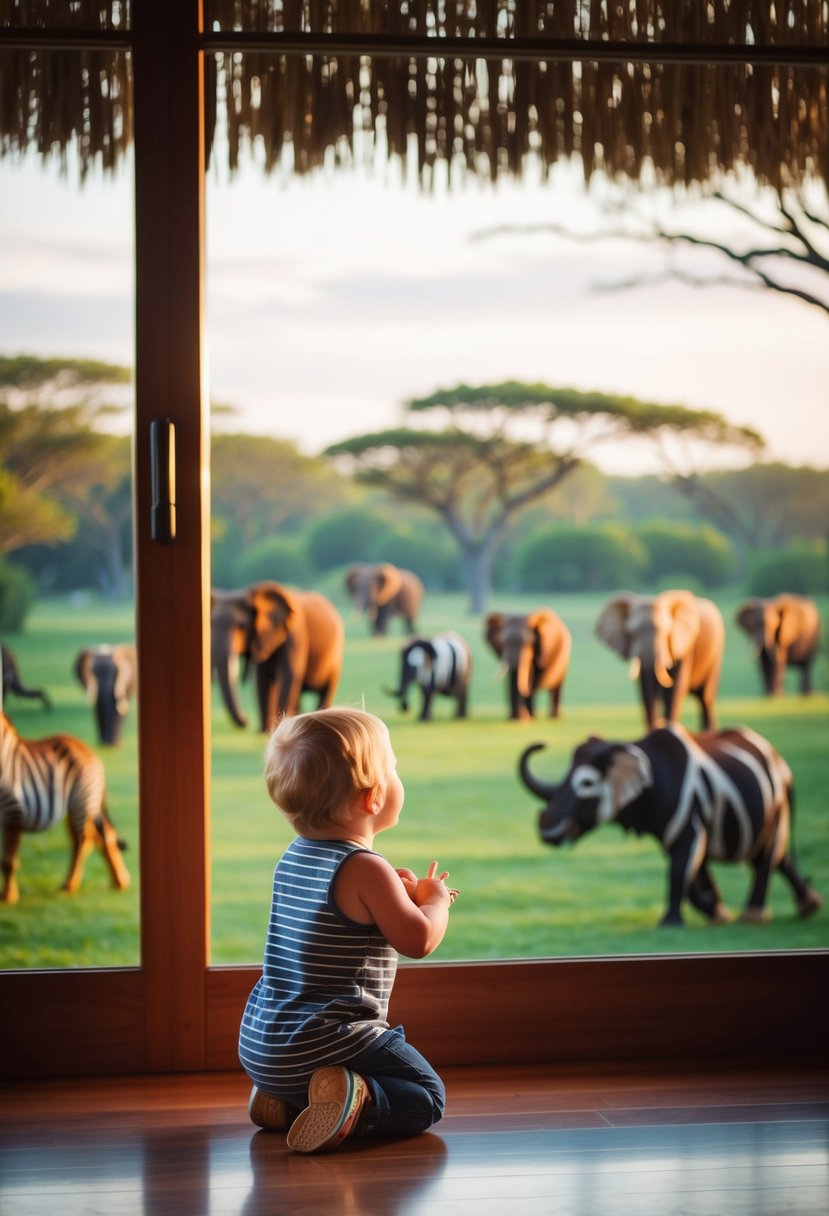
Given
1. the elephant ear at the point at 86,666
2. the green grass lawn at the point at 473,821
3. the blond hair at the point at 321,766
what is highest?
the elephant ear at the point at 86,666

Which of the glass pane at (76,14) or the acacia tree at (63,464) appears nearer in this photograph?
the glass pane at (76,14)

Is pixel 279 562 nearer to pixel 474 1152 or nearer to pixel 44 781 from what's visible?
pixel 44 781

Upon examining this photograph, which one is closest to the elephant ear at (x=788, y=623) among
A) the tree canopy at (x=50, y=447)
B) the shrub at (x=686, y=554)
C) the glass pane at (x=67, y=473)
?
the shrub at (x=686, y=554)

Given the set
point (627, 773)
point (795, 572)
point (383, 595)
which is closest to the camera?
point (627, 773)

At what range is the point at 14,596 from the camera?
5191 millimetres

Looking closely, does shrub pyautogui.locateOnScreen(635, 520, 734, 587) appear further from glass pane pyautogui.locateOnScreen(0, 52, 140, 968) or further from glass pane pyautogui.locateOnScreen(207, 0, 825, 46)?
glass pane pyautogui.locateOnScreen(207, 0, 825, 46)

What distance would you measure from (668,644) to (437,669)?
3.76 ft

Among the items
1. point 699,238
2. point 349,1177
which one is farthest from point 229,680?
point 349,1177

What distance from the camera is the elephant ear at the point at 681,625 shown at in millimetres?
4473

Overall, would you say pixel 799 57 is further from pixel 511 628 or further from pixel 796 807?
pixel 796 807

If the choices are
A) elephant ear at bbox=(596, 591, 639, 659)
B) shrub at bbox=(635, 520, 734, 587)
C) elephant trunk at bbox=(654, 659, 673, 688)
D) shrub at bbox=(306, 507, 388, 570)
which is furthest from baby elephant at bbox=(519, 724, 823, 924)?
shrub at bbox=(306, 507, 388, 570)

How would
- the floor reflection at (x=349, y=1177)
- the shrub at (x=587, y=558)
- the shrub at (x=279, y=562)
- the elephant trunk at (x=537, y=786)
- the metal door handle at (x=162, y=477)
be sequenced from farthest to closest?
the shrub at (x=587, y=558), the shrub at (x=279, y=562), the elephant trunk at (x=537, y=786), the metal door handle at (x=162, y=477), the floor reflection at (x=349, y=1177)

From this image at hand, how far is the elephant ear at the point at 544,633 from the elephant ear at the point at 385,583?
2.61 feet

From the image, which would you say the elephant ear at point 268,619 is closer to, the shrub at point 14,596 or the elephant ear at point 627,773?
the shrub at point 14,596
